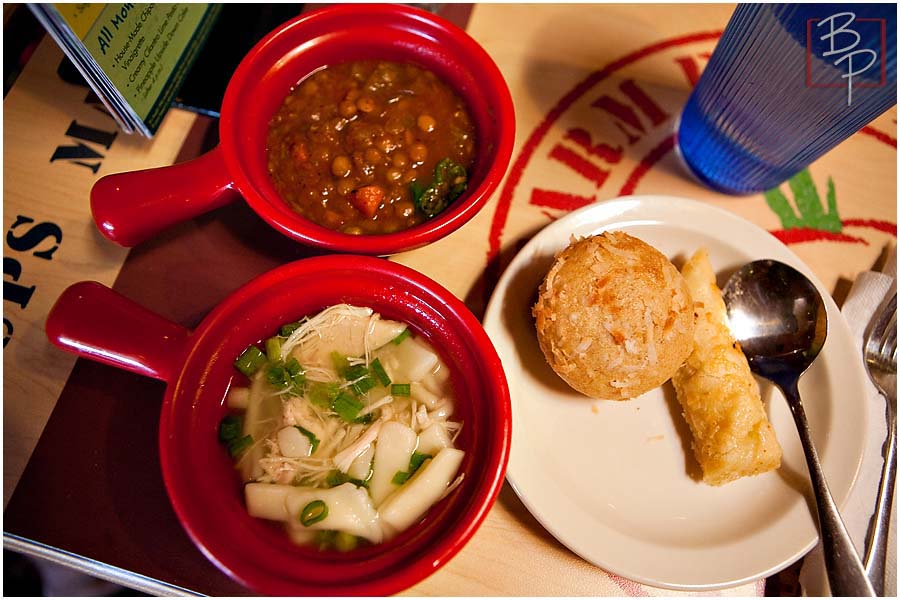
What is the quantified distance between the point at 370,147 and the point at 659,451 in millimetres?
1138

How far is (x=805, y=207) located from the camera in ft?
6.63

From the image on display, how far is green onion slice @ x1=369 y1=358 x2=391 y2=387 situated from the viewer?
1.56 metres

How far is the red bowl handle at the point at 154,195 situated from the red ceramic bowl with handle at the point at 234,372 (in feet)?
0.59

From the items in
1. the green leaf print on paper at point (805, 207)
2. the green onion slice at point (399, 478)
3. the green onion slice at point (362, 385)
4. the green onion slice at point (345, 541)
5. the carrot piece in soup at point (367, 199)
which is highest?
the green leaf print on paper at point (805, 207)

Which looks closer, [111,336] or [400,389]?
[111,336]

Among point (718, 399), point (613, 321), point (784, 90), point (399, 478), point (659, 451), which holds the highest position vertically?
point (784, 90)

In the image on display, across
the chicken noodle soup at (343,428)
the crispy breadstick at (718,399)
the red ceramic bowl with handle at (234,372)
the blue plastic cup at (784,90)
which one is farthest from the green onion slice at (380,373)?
the blue plastic cup at (784,90)

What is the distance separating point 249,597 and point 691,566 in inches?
42.6

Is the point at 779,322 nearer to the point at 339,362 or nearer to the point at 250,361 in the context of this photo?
the point at 339,362

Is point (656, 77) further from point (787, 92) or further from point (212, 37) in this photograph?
point (212, 37)

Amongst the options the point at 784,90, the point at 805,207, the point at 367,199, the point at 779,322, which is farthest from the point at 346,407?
the point at 805,207

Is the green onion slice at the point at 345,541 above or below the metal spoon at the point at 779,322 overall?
below

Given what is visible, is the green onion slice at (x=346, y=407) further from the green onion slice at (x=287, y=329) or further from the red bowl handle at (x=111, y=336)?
the red bowl handle at (x=111, y=336)

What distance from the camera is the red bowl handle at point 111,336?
55.5 inches
